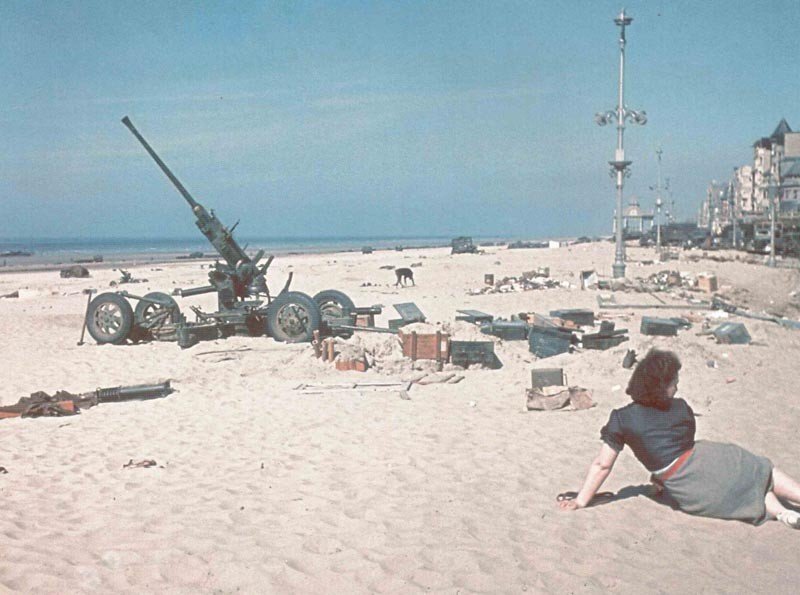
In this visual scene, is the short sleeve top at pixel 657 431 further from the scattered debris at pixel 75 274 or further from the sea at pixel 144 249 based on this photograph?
the scattered debris at pixel 75 274

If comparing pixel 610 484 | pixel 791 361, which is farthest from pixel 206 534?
pixel 791 361

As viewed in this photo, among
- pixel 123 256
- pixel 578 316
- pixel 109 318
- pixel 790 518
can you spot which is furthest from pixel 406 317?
pixel 123 256

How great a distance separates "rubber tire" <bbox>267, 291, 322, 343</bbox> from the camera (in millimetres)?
12875

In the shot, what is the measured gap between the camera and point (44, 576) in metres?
4.15

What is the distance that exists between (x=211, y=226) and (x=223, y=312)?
176 centimetres

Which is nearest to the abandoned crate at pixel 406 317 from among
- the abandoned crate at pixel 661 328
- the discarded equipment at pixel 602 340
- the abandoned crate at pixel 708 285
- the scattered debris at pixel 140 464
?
the discarded equipment at pixel 602 340

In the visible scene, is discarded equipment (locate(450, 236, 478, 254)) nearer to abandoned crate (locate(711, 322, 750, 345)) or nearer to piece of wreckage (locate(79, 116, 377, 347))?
piece of wreckage (locate(79, 116, 377, 347))

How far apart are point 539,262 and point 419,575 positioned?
29941 mm

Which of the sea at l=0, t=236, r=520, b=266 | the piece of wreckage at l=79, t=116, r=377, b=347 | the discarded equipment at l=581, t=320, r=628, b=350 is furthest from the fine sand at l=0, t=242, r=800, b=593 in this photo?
the sea at l=0, t=236, r=520, b=266

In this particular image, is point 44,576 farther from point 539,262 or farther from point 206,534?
point 539,262

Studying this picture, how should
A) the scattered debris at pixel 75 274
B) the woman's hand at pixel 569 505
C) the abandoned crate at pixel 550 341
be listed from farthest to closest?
the scattered debris at pixel 75 274 < the abandoned crate at pixel 550 341 < the woman's hand at pixel 569 505

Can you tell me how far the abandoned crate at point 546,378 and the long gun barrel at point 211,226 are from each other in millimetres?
6597

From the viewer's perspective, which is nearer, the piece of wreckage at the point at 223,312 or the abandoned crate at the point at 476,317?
the piece of wreckage at the point at 223,312

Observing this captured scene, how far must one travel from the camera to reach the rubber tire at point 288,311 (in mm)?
12875
